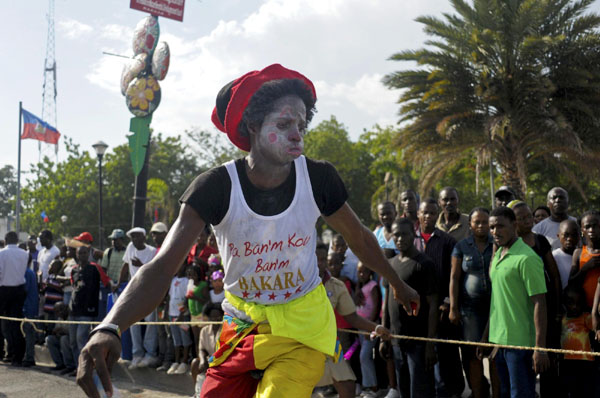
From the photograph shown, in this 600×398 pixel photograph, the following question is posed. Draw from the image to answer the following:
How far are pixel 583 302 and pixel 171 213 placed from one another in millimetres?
32932

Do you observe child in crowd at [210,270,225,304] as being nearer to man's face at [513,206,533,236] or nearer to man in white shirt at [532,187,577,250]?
man's face at [513,206,533,236]

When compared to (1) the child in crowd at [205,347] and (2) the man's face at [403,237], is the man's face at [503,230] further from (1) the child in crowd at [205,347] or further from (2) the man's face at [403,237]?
(1) the child in crowd at [205,347]

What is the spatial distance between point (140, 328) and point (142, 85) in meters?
6.81

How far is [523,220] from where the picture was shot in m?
5.39

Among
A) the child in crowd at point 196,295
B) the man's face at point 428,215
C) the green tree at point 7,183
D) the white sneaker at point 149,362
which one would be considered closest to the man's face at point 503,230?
the man's face at point 428,215

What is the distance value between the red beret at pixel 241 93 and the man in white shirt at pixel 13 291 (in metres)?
8.09

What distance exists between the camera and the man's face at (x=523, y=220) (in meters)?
5.36

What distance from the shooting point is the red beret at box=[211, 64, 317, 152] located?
263cm

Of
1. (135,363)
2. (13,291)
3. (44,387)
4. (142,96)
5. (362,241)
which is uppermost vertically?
→ (142,96)

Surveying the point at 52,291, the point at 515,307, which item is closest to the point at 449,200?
the point at 515,307

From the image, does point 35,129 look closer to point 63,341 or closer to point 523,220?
point 63,341

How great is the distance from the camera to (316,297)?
2697 millimetres

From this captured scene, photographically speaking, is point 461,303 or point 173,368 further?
point 173,368

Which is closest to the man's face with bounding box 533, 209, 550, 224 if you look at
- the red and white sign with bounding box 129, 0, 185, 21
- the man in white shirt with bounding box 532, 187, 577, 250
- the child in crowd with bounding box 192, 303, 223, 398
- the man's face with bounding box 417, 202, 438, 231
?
the man in white shirt with bounding box 532, 187, 577, 250
